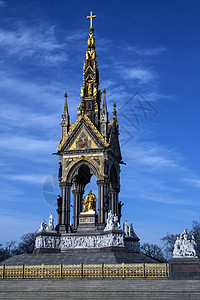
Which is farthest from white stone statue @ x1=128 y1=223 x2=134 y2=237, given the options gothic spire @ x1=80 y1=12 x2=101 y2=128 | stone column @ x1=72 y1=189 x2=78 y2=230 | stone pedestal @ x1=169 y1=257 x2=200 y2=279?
stone pedestal @ x1=169 y1=257 x2=200 y2=279

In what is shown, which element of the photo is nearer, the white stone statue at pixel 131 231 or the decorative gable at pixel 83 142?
the decorative gable at pixel 83 142

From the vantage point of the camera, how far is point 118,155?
42.3m

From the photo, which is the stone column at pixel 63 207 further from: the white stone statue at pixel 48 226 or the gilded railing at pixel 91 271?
the gilded railing at pixel 91 271

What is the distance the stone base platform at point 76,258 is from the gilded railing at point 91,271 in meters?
3.74

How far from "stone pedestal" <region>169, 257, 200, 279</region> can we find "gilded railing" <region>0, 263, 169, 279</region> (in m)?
0.42

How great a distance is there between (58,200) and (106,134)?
7.30 meters

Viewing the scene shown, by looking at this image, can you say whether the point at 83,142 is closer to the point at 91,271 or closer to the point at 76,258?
the point at 76,258

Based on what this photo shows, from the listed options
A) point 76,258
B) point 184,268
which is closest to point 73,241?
point 76,258

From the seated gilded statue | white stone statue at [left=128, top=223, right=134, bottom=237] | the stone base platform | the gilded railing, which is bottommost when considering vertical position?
the gilded railing

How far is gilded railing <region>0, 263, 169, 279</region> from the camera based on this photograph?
84.2 ft

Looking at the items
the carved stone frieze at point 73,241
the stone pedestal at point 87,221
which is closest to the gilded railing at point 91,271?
the carved stone frieze at point 73,241

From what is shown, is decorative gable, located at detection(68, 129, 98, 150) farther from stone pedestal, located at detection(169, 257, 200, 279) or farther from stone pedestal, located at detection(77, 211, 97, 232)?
stone pedestal, located at detection(169, 257, 200, 279)

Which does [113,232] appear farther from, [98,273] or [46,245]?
[98,273]

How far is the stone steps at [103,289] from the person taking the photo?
2277 centimetres
